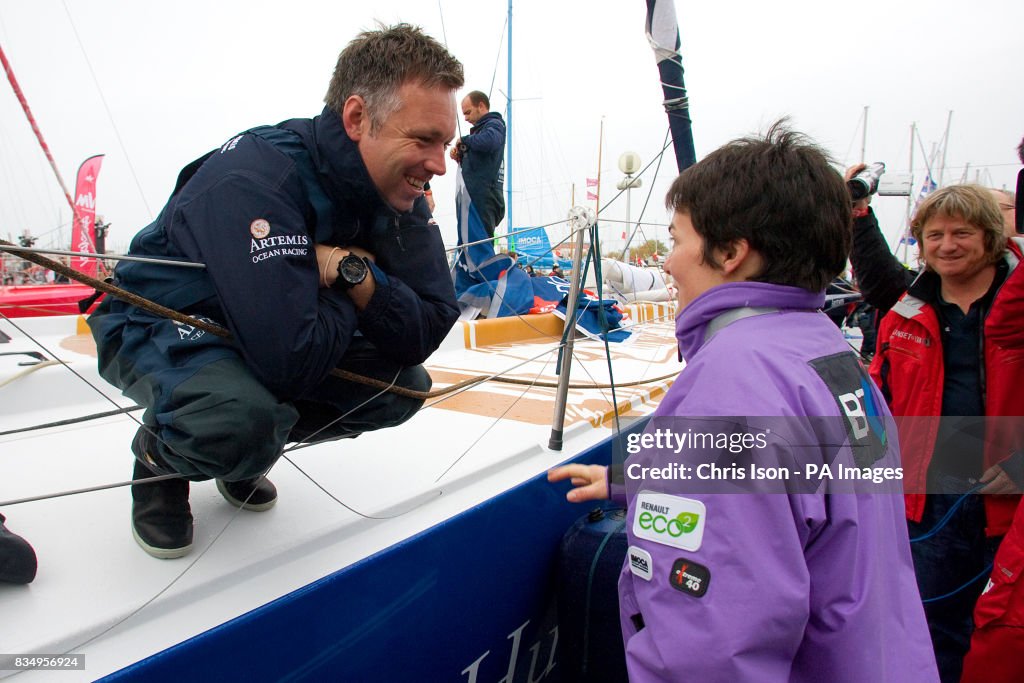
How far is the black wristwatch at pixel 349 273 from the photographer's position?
1.23 m

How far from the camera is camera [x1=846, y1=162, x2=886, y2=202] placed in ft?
7.31

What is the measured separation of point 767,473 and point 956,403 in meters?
1.56

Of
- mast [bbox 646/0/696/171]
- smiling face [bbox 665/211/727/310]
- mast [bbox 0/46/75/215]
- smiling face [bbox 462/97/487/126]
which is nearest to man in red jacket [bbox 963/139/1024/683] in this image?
smiling face [bbox 665/211/727/310]

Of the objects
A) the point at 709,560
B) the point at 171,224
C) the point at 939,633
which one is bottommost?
the point at 939,633

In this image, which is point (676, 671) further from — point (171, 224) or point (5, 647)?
point (171, 224)

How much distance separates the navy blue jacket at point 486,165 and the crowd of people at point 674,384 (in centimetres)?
294

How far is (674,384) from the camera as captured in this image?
0.98 m

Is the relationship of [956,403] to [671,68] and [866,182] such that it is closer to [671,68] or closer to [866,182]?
[866,182]

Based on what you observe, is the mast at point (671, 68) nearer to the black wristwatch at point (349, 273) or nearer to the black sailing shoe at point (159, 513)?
the black wristwatch at point (349, 273)

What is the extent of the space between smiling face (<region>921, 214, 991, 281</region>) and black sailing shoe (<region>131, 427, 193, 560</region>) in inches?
89.7

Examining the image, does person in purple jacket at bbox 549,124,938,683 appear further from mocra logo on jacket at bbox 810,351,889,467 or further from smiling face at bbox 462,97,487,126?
smiling face at bbox 462,97,487,126

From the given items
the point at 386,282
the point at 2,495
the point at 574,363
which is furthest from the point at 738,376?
the point at 574,363

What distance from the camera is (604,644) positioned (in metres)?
1.80

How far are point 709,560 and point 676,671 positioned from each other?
0.50 feet
